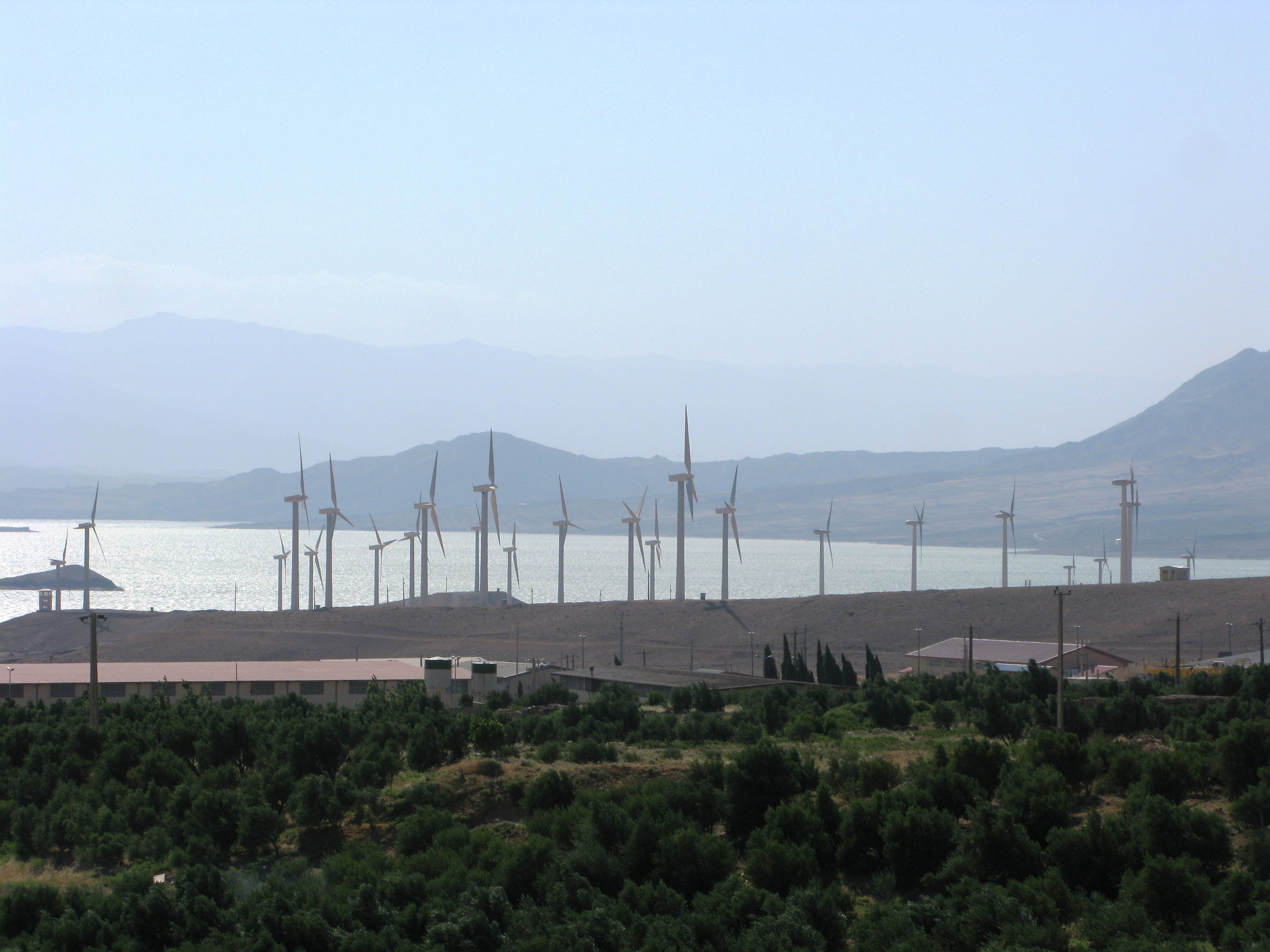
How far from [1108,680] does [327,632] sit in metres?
74.6

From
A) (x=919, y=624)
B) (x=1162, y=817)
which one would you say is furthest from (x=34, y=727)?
(x=919, y=624)

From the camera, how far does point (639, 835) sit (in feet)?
79.0

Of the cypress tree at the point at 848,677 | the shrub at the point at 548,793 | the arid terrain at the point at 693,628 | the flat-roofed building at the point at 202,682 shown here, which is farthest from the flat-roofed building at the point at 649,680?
the shrub at the point at 548,793

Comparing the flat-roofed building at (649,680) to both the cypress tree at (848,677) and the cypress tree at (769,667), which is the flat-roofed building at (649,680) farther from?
the cypress tree at (848,677)

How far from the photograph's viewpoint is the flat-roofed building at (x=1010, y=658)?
7338 centimetres

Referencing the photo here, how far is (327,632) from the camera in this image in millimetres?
107125

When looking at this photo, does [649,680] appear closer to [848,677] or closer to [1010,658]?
[848,677]

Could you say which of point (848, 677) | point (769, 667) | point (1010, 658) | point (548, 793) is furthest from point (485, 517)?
point (548, 793)

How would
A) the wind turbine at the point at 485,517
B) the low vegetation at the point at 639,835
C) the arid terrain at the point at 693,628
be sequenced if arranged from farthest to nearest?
the wind turbine at the point at 485,517 → the arid terrain at the point at 693,628 → the low vegetation at the point at 639,835

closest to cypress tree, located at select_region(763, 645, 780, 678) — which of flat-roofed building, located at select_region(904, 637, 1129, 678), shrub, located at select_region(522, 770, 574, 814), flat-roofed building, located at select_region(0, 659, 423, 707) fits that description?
flat-roofed building, located at select_region(904, 637, 1129, 678)

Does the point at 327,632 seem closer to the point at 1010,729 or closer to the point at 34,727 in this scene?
the point at 34,727

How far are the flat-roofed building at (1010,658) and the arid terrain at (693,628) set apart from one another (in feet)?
27.4

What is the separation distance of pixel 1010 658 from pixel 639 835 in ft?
190

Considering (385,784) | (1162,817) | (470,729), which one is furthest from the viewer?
(470,729)
